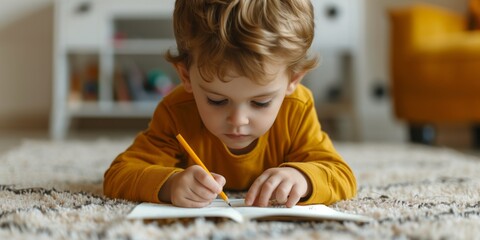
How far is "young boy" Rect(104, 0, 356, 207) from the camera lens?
30.4 inches

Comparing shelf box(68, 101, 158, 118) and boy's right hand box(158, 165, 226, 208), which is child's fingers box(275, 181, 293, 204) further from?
shelf box(68, 101, 158, 118)

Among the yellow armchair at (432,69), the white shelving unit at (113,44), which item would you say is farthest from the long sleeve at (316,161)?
the white shelving unit at (113,44)

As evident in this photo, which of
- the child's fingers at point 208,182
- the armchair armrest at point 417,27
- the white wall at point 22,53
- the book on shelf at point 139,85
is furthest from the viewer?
the white wall at point 22,53

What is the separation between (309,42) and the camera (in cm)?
86

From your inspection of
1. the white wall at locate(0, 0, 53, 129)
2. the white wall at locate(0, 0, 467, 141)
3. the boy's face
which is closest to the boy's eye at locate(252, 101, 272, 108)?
the boy's face

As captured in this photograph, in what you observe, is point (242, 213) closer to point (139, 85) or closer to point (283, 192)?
point (283, 192)

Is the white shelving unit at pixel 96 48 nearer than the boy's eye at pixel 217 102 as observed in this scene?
No

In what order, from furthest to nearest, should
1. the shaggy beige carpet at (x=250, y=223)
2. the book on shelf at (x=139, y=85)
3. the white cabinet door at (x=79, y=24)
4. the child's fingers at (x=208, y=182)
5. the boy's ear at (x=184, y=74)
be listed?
the book on shelf at (x=139, y=85) → the white cabinet door at (x=79, y=24) → the boy's ear at (x=184, y=74) → the child's fingers at (x=208, y=182) → the shaggy beige carpet at (x=250, y=223)

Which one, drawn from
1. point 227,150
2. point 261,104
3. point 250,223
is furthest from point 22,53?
point 250,223

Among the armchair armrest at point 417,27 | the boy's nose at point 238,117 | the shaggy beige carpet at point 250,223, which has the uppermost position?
the armchair armrest at point 417,27

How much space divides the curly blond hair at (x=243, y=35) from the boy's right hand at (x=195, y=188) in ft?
0.40

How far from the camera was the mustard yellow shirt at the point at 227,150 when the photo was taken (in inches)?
36.3

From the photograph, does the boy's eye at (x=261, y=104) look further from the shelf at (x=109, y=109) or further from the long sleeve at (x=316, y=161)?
the shelf at (x=109, y=109)

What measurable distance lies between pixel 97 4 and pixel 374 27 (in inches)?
50.4
